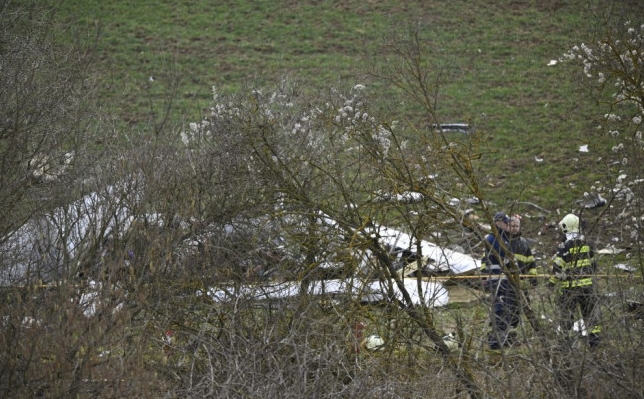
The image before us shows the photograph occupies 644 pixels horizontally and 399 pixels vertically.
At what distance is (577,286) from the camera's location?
6.88m

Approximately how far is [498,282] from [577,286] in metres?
0.65

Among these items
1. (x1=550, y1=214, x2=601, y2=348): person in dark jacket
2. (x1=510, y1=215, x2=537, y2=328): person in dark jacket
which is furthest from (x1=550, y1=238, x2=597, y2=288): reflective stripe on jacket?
(x1=510, y1=215, x2=537, y2=328): person in dark jacket

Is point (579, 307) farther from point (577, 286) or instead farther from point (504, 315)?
point (504, 315)

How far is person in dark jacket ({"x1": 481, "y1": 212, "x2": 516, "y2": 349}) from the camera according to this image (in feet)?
21.4

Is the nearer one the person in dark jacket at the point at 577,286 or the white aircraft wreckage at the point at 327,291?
the person in dark jacket at the point at 577,286

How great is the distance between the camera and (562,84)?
794 inches

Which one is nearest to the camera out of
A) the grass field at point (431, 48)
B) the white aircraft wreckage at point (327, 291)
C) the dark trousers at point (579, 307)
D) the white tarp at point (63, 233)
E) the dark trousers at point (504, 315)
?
the dark trousers at point (579, 307)

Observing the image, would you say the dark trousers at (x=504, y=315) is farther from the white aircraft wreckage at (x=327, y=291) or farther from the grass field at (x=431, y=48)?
the grass field at (x=431, y=48)

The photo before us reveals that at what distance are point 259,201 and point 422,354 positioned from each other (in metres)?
2.24

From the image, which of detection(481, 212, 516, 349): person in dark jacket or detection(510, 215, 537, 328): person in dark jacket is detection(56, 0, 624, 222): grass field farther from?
detection(481, 212, 516, 349): person in dark jacket

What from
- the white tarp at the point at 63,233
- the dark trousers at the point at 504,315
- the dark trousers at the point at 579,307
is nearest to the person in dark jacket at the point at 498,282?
the dark trousers at the point at 504,315

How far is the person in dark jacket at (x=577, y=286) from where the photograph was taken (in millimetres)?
6535

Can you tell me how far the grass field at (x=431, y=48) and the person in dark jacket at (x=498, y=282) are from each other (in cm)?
751

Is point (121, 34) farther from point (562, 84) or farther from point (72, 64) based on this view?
point (72, 64)
